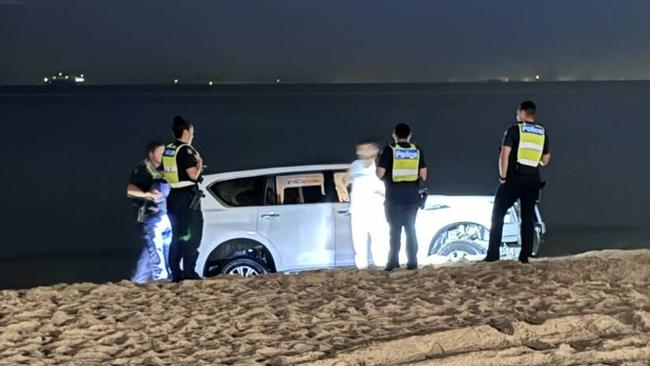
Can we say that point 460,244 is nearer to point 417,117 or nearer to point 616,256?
point 616,256

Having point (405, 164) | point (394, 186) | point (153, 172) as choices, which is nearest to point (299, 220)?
point (394, 186)

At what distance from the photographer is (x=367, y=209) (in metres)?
11.0

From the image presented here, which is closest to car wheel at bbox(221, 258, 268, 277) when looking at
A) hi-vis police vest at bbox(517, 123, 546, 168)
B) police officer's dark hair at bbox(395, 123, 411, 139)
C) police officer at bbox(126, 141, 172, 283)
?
police officer at bbox(126, 141, 172, 283)

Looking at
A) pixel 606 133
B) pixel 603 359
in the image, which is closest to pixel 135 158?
pixel 606 133

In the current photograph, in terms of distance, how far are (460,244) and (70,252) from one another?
9.15 meters

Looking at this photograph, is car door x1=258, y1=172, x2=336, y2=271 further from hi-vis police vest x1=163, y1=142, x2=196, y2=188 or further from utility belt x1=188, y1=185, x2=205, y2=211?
hi-vis police vest x1=163, y1=142, x2=196, y2=188

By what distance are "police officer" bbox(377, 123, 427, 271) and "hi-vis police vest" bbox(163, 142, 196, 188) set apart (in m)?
2.16

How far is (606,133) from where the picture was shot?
4919 centimetres

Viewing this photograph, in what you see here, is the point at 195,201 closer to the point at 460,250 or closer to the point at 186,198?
the point at 186,198

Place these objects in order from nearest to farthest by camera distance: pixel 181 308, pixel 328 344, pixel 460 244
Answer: pixel 328 344, pixel 181 308, pixel 460 244

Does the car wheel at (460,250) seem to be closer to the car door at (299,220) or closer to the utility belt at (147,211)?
the car door at (299,220)

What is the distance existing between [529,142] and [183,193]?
3765 millimetres

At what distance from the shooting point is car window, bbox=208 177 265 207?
1148 cm

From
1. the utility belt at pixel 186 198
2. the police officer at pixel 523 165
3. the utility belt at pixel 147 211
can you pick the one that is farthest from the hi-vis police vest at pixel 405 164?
the utility belt at pixel 147 211
